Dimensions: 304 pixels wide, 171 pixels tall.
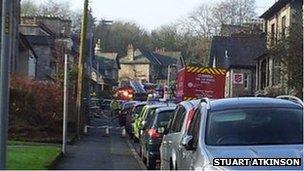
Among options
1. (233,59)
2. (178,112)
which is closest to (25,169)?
(178,112)

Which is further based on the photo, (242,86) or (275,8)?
A: (242,86)

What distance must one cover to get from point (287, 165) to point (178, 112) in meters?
5.59

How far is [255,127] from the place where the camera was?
9781mm

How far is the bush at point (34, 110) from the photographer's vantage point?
90.5 feet

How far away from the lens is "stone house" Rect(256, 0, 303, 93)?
41.3 m

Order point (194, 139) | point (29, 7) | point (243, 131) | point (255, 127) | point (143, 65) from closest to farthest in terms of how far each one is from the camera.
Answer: point (243, 131) → point (255, 127) → point (194, 139) → point (29, 7) → point (143, 65)

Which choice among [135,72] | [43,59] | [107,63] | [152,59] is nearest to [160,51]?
[152,59]

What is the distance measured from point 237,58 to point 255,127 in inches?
2481

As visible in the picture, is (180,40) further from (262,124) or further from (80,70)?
(262,124)

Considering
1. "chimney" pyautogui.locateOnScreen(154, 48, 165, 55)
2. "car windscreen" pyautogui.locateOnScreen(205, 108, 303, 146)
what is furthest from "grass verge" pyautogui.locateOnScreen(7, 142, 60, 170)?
"chimney" pyautogui.locateOnScreen(154, 48, 165, 55)

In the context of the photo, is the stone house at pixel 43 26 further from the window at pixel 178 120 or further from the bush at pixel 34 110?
the window at pixel 178 120

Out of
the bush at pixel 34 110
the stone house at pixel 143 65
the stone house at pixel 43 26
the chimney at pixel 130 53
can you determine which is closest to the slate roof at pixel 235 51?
the stone house at pixel 43 26

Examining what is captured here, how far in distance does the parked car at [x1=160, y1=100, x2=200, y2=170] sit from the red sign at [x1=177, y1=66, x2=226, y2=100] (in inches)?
A: 637

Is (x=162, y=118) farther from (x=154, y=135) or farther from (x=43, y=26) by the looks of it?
(x=43, y=26)
